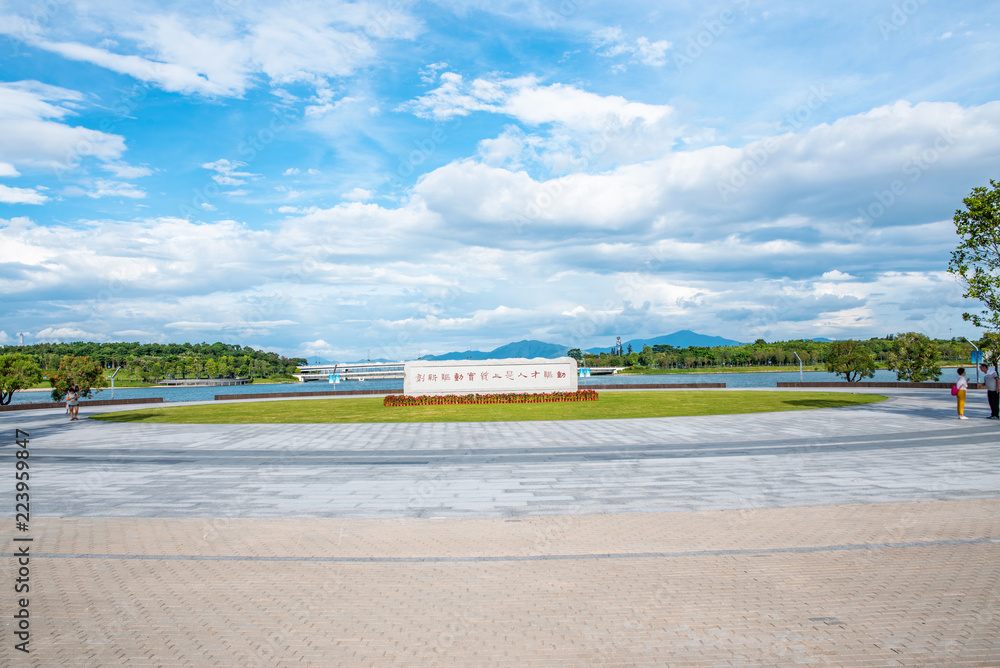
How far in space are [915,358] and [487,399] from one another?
95.0 ft

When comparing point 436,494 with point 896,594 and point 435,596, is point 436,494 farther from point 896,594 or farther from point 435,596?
point 896,594

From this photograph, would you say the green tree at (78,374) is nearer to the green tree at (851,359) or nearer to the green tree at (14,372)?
the green tree at (14,372)

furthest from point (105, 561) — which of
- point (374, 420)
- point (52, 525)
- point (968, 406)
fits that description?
point (968, 406)

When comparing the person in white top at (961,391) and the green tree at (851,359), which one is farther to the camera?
the green tree at (851,359)

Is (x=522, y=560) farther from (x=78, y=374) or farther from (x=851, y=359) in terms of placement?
(x=851, y=359)

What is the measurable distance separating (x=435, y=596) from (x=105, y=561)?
12.6 ft

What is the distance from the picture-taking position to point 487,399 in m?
32.6

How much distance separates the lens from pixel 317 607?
15.9 ft

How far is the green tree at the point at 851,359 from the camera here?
135ft

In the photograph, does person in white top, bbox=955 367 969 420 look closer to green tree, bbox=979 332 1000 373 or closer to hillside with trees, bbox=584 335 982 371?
green tree, bbox=979 332 1000 373

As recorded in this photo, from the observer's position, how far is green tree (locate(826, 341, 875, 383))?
41.3 meters

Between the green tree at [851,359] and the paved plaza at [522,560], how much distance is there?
3282cm

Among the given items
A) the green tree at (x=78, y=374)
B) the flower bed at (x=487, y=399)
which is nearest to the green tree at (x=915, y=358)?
the flower bed at (x=487, y=399)

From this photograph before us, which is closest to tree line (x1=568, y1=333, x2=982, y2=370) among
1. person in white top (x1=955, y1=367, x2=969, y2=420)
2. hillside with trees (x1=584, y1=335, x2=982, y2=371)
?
hillside with trees (x1=584, y1=335, x2=982, y2=371)
